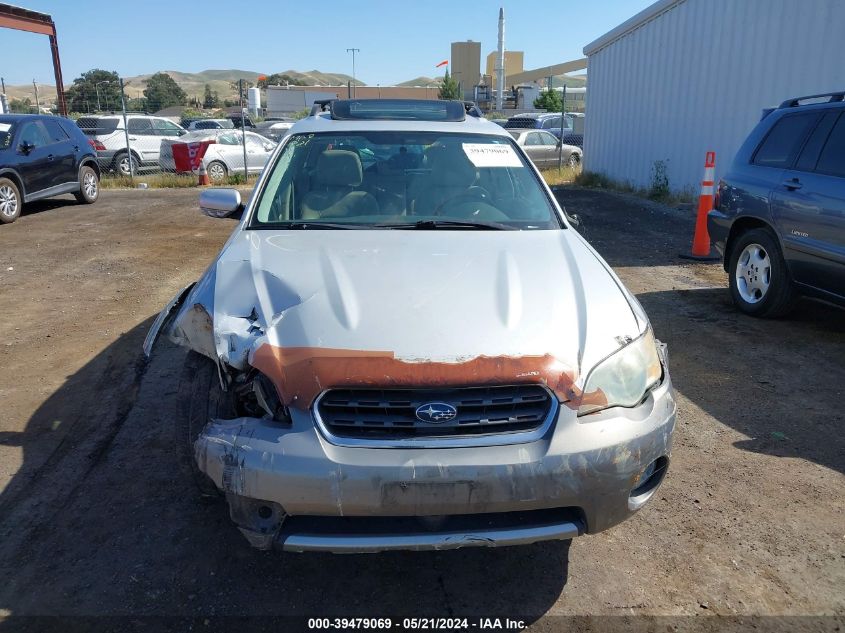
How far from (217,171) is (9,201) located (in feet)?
22.7

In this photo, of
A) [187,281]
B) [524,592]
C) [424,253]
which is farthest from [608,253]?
[524,592]

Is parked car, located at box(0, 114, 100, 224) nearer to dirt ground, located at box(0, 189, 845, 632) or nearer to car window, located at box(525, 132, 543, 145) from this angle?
Answer: dirt ground, located at box(0, 189, 845, 632)

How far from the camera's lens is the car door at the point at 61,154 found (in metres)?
12.4

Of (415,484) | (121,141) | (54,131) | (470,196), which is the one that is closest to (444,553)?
(415,484)

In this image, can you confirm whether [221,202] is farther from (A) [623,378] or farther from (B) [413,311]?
(A) [623,378]

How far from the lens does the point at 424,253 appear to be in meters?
3.24

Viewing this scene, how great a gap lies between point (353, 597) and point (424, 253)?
5.04 feet

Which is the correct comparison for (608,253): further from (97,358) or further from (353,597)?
(353,597)

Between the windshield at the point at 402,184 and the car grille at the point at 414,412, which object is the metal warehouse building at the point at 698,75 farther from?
the car grille at the point at 414,412

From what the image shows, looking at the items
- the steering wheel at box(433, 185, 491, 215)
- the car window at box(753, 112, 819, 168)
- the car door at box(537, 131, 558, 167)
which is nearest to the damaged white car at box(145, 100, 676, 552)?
the steering wheel at box(433, 185, 491, 215)

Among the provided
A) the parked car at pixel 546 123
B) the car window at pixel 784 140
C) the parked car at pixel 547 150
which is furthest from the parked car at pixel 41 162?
the parked car at pixel 546 123

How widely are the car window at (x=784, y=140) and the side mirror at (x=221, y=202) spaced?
4539 millimetres

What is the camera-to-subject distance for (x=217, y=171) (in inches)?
699

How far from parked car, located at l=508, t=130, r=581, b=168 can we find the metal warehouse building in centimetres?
267
